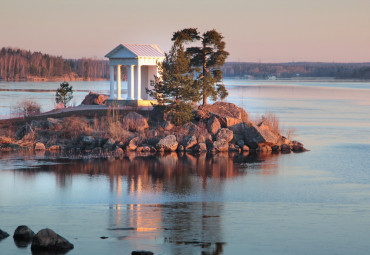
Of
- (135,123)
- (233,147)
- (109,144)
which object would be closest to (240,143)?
(233,147)

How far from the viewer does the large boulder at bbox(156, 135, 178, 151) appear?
105 ft

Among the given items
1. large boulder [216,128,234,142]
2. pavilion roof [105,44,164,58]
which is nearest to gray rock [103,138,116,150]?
large boulder [216,128,234,142]

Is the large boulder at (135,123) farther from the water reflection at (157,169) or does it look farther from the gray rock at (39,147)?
the gray rock at (39,147)

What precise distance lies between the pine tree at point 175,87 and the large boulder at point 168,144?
2209mm

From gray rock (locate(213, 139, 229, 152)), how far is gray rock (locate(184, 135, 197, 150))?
1.16m

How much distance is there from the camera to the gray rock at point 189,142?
3250cm

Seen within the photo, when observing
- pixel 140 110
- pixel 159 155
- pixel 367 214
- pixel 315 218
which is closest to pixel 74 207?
pixel 315 218

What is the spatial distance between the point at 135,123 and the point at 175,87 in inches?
133

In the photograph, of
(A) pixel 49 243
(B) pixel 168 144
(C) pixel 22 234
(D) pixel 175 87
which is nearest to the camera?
(A) pixel 49 243

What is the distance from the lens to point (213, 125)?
1336 inches

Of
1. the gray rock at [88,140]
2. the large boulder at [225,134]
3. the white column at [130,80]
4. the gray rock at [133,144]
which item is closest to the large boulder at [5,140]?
the gray rock at [88,140]

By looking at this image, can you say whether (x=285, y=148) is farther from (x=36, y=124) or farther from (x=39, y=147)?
(x=36, y=124)

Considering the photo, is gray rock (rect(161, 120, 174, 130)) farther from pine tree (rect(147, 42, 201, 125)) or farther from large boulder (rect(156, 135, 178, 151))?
large boulder (rect(156, 135, 178, 151))

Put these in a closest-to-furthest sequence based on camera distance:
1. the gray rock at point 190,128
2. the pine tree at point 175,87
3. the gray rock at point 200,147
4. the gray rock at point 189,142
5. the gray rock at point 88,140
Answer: the gray rock at point 88,140, the gray rock at point 200,147, the gray rock at point 189,142, the gray rock at point 190,128, the pine tree at point 175,87
